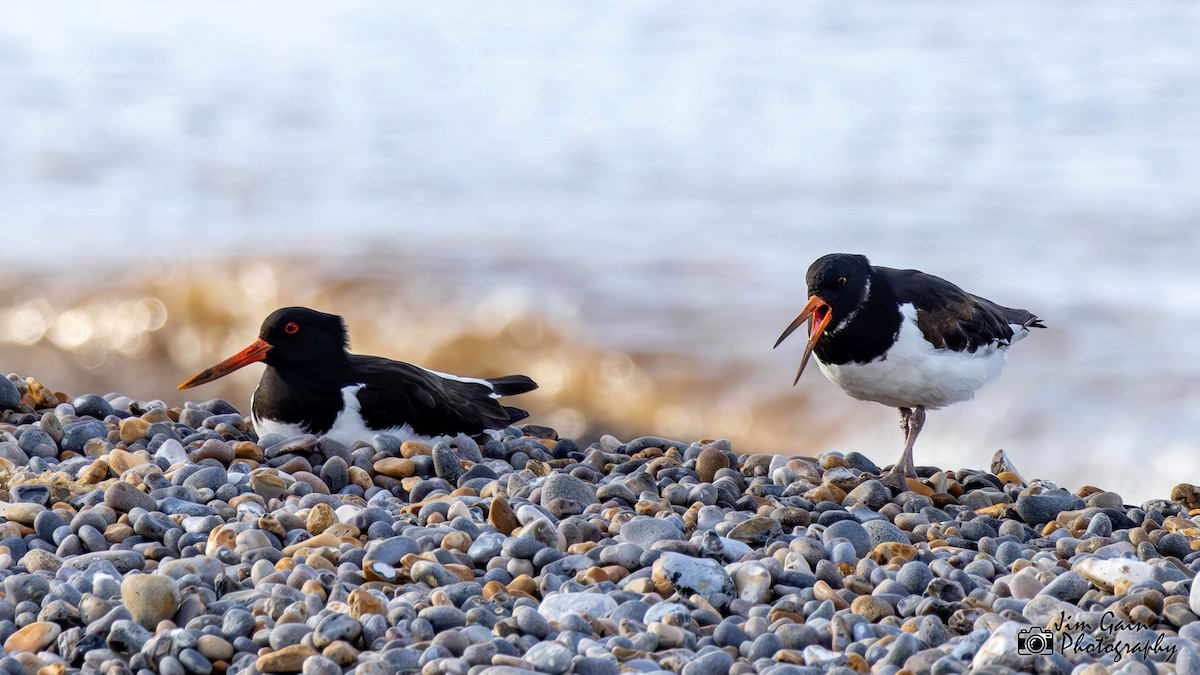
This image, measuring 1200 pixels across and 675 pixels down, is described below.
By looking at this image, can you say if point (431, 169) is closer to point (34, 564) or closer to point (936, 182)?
point (936, 182)

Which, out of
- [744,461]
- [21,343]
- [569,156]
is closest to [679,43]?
[569,156]

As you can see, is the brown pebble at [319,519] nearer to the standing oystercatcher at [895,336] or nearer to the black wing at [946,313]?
the standing oystercatcher at [895,336]

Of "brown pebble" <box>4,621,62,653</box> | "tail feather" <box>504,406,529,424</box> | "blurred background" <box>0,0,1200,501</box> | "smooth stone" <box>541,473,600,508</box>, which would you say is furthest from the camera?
"blurred background" <box>0,0,1200,501</box>

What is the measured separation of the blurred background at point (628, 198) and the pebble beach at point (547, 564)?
9.88 feet

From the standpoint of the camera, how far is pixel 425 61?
1485 cm

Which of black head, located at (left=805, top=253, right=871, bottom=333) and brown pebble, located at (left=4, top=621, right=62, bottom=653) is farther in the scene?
black head, located at (left=805, top=253, right=871, bottom=333)

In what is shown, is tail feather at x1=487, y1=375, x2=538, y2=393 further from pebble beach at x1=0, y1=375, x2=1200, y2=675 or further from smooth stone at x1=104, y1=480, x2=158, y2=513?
smooth stone at x1=104, y1=480, x2=158, y2=513

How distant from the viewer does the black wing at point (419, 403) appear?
5.05m

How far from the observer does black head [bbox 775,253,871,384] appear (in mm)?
4969

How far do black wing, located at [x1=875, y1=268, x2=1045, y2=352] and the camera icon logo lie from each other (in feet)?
6.99

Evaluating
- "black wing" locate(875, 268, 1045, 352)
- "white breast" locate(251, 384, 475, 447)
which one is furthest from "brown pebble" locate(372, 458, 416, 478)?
"black wing" locate(875, 268, 1045, 352)

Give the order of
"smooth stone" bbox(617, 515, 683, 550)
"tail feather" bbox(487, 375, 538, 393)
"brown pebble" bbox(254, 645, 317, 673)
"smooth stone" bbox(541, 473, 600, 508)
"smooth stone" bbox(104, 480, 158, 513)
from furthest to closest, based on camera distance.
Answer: "tail feather" bbox(487, 375, 538, 393) < "smooth stone" bbox(541, 473, 600, 508) < "smooth stone" bbox(104, 480, 158, 513) < "smooth stone" bbox(617, 515, 683, 550) < "brown pebble" bbox(254, 645, 317, 673)

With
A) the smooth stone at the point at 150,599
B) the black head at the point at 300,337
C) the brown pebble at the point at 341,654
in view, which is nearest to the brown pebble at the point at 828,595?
the brown pebble at the point at 341,654

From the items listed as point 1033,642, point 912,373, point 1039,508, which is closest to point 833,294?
point 912,373
